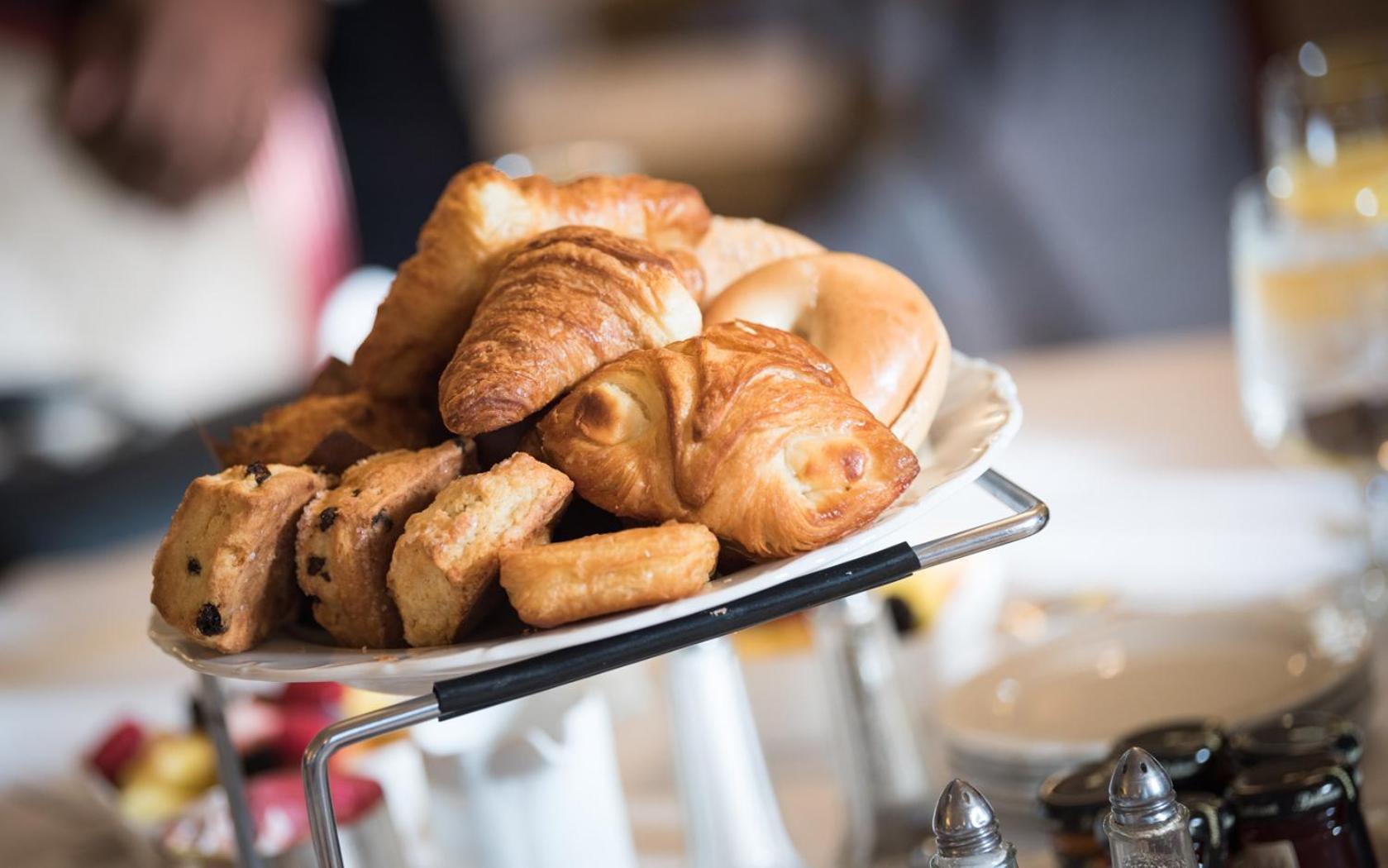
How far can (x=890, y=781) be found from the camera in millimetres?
751

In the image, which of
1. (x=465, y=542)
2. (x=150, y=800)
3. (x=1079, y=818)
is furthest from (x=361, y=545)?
(x=150, y=800)

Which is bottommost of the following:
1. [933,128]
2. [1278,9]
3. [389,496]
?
[933,128]

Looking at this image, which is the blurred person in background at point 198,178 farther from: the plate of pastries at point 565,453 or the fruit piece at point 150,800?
the plate of pastries at point 565,453

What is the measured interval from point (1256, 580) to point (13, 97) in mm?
3553

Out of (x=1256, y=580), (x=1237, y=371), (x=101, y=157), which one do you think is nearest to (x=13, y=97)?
(x=101, y=157)

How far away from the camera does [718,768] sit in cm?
67

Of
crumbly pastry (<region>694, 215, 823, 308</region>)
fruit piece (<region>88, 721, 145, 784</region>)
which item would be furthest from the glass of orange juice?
fruit piece (<region>88, 721, 145, 784</region>)

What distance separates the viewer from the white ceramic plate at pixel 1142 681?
698 millimetres

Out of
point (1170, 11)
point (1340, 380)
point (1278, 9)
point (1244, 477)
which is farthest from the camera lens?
point (1170, 11)

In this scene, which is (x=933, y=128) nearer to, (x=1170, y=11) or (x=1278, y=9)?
(x=1170, y=11)

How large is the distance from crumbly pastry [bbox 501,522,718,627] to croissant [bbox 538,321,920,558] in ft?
0.07

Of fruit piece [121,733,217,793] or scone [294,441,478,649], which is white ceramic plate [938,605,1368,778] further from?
fruit piece [121,733,217,793]

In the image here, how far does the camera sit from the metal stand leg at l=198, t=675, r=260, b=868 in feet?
2.17

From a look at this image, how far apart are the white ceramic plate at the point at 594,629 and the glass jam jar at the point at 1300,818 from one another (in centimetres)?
17
